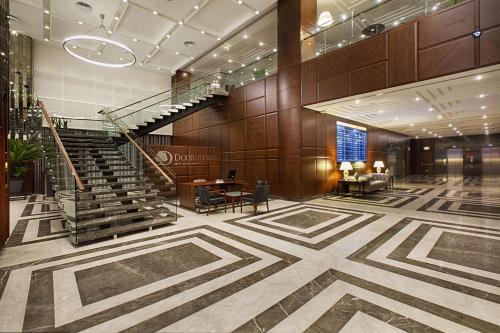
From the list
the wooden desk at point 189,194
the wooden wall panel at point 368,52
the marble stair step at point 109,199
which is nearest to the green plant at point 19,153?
the marble stair step at point 109,199

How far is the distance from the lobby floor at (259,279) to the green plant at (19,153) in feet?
13.9

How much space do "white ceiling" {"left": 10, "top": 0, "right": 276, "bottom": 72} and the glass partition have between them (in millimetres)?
2633

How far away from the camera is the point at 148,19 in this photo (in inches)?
373

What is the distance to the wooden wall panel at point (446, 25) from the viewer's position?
16.2 ft

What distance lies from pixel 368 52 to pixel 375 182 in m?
5.38

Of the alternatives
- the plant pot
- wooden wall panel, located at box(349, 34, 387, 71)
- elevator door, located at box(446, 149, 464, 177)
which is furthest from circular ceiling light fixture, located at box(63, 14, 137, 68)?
elevator door, located at box(446, 149, 464, 177)

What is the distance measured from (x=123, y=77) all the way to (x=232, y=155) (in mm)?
8611

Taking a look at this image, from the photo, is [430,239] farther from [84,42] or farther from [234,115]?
[84,42]

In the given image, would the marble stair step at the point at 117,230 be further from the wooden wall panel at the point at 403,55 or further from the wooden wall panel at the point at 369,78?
the wooden wall panel at the point at 403,55

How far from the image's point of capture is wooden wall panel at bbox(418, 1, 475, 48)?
4926 millimetres

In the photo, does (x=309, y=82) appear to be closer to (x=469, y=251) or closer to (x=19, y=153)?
(x=469, y=251)

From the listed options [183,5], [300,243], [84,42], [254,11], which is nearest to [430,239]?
[300,243]

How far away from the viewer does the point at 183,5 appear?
28.2 ft

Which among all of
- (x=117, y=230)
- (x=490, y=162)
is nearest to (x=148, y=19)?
(x=117, y=230)
